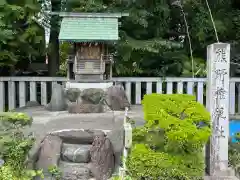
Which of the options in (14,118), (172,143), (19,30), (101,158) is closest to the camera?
(172,143)

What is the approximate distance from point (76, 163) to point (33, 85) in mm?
7469

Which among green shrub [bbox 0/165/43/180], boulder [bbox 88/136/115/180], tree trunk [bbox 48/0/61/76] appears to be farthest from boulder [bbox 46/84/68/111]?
green shrub [bbox 0/165/43/180]

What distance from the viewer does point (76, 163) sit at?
6.88m

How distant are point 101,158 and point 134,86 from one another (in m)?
7.56

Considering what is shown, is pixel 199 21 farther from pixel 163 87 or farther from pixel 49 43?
pixel 49 43

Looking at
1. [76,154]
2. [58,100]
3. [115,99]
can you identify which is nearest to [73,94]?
[58,100]

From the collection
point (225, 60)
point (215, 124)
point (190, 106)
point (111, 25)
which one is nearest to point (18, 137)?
point (190, 106)

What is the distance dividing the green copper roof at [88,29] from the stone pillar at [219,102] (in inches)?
182

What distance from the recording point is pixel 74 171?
259 inches

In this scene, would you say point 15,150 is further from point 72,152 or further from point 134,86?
point 134,86

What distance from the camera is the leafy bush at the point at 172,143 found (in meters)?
5.84

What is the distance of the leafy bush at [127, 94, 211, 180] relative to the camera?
5.84m

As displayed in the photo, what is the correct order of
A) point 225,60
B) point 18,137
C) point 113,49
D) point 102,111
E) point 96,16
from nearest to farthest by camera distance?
1. point 18,137
2. point 225,60
3. point 102,111
4. point 96,16
5. point 113,49

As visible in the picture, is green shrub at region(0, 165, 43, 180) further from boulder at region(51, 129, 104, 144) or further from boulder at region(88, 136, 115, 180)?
boulder at region(51, 129, 104, 144)
